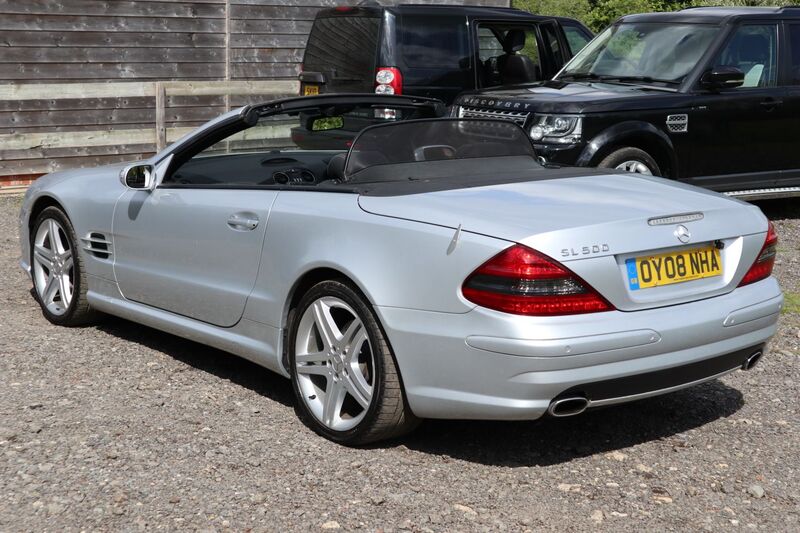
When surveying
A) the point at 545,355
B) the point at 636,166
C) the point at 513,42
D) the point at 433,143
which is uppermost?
the point at 513,42

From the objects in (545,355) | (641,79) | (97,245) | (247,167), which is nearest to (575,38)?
(641,79)

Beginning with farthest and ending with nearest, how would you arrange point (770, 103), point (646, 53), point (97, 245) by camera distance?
1. point (646, 53)
2. point (770, 103)
3. point (97, 245)

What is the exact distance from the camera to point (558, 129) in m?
8.88

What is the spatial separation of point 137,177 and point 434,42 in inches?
220

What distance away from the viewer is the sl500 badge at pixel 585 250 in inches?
157

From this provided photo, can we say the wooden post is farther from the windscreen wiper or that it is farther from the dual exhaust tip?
the dual exhaust tip

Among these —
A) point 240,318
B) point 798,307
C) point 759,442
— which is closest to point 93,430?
point 240,318

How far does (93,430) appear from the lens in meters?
4.71

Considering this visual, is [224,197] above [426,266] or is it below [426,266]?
above

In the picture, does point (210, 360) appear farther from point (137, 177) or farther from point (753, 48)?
point (753, 48)

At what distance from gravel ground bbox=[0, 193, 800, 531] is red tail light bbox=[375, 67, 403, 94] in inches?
202

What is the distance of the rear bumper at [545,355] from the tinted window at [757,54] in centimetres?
608

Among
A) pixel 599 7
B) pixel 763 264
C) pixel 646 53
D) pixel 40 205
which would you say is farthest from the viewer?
pixel 599 7

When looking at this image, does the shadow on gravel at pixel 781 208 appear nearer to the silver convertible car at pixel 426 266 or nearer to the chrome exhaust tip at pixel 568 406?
the silver convertible car at pixel 426 266
